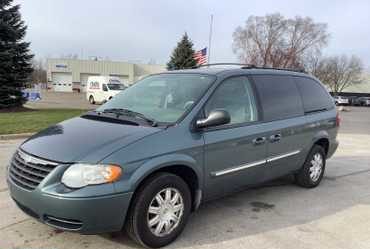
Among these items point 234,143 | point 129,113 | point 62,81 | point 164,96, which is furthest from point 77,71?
point 234,143

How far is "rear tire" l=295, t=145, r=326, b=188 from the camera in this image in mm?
5871

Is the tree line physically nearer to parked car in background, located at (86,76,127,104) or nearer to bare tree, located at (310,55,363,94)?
bare tree, located at (310,55,363,94)

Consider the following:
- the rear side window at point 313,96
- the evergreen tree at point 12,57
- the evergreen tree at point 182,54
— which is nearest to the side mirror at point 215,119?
the rear side window at point 313,96

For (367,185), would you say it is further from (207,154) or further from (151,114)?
(151,114)

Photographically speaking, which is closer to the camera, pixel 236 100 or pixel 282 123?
pixel 236 100

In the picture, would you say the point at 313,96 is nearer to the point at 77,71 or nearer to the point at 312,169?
the point at 312,169

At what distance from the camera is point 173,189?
146 inches

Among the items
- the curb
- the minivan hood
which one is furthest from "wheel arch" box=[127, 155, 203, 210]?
the curb

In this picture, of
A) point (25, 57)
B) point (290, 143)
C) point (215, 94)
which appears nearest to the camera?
point (215, 94)

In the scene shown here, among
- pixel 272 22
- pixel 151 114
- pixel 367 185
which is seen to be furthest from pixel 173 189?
pixel 272 22

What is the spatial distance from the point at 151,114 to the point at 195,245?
1426 mm

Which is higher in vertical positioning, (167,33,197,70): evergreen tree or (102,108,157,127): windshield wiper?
(167,33,197,70): evergreen tree

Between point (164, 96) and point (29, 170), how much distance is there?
1703 millimetres

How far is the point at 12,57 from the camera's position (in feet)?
65.0
